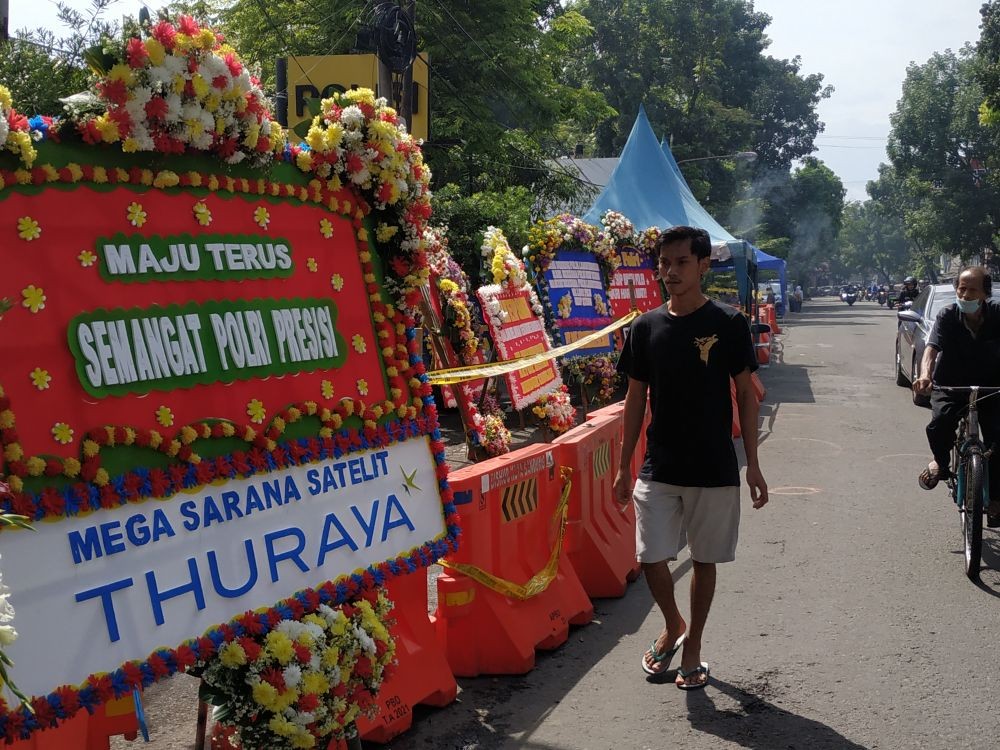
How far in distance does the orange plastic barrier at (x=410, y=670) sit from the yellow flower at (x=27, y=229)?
88.1 inches

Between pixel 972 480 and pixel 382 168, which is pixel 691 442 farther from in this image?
pixel 972 480

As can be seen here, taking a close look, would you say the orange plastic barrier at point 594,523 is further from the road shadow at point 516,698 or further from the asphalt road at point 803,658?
the road shadow at point 516,698

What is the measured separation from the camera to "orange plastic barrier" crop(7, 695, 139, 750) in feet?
11.0

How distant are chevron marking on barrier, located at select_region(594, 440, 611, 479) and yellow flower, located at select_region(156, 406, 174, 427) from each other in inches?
149

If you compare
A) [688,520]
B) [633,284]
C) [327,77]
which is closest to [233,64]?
[688,520]

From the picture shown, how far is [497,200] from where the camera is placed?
58.9 feet

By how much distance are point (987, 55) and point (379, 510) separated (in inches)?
1611

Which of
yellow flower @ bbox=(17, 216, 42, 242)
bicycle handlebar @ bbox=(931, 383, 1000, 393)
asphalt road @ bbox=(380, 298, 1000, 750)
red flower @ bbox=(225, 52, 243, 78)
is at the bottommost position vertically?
asphalt road @ bbox=(380, 298, 1000, 750)

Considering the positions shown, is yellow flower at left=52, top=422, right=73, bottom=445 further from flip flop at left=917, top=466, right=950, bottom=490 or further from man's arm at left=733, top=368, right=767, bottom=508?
flip flop at left=917, top=466, right=950, bottom=490

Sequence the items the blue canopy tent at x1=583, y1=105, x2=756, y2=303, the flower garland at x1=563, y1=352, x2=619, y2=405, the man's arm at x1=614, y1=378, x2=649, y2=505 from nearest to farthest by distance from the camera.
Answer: the man's arm at x1=614, y1=378, x2=649, y2=505
the flower garland at x1=563, y1=352, x2=619, y2=405
the blue canopy tent at x1=583, y1=105, x2=756, y2=303

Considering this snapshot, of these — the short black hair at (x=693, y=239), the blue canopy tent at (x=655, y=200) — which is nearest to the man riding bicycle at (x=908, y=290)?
the blue canopy tent at (x=655, y=200)

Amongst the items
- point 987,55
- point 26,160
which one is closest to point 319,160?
Answer: point 26,160

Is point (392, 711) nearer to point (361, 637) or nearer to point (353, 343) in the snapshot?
point (361, 637)

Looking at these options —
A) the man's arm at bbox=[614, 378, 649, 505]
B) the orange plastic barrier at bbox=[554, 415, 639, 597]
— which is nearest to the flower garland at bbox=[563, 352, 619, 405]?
the orange plastic barrier at bbox=[554, 415, 639, 597]
